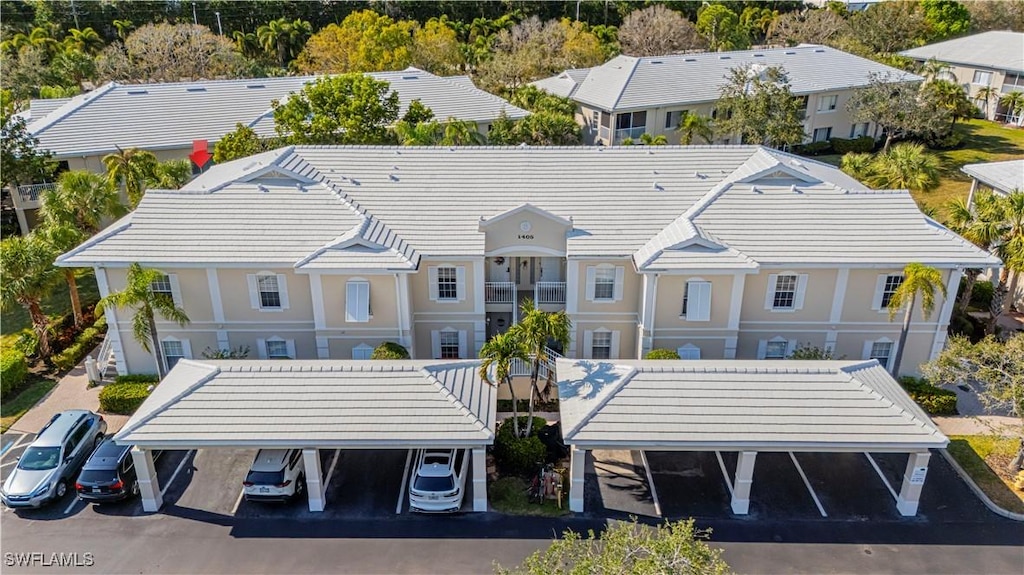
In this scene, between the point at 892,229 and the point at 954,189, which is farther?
the point at 954,189

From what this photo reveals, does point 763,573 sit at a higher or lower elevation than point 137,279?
lower

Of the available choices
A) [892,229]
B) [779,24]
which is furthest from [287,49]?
[892,229]

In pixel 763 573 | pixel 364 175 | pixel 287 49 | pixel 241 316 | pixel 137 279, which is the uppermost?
pixel 287 49

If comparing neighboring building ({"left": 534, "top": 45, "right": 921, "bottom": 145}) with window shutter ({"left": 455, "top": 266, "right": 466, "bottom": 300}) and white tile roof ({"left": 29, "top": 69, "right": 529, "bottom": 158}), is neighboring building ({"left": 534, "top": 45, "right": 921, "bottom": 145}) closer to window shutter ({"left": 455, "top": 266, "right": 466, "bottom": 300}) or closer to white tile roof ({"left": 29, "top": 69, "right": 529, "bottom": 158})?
white tile roof ({"left": 29, "top": 69, "right": 529, "bottom": 158})

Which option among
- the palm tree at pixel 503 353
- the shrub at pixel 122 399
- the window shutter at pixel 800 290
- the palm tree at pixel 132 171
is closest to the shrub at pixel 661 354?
the window shutter at pixel 800 290

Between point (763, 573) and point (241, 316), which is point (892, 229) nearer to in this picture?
point (763, 573)

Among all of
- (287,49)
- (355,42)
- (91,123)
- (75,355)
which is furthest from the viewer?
(287,49)

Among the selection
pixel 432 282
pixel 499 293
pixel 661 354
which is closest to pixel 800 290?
pixel 661 354

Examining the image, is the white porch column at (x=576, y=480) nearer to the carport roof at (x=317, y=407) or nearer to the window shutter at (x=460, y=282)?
the carport roof at (x=317, y=407)
